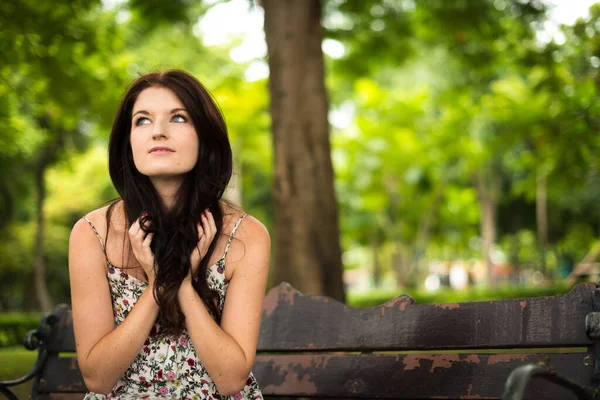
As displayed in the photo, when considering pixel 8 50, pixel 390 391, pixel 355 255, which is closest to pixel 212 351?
pixel 390 391

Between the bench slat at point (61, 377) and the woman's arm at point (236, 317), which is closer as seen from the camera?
the woman's arm at point (236, 317)

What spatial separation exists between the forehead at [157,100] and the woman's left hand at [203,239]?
15.5 inches

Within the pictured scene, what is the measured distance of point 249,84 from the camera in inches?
664

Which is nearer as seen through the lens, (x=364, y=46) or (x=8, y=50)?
(x=8, y=50)

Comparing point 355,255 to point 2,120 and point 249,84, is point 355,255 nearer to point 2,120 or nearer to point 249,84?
point 249,84

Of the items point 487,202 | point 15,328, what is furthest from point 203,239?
point 487,202

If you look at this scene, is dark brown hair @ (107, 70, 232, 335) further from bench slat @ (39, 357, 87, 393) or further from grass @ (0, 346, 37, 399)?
grass @ (0, 346, 37, 399)

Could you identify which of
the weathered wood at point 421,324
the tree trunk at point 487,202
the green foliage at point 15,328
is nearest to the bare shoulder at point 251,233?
the weathered wood at point 421,324

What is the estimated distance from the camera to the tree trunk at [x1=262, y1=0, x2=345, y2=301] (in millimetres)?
6734

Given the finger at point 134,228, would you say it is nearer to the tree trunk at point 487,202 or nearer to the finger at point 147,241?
the finger at point 147,241

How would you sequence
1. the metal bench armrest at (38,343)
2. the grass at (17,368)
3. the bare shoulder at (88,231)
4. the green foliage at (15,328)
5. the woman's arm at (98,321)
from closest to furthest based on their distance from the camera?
the woman's arm at (98,321) → the bare shoulder at (88,231) → the metal bench armrest at (38,343) → the grass at (17,368) → the green foliage at (15,328)

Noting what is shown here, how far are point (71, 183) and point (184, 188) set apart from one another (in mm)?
25711

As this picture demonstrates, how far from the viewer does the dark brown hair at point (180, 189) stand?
8.04 feet

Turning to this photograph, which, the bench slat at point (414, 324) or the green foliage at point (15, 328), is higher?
the bench slat at point (414, 324)
